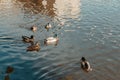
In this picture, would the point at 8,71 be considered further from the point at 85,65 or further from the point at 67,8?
the point at 67,8

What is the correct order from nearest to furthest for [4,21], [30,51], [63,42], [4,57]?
1. [4,57]
2. [30,51]
3. [63,42]
4. [4,21]

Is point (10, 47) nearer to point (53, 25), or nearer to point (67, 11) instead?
point (53, 25)

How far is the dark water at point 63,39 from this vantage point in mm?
21469

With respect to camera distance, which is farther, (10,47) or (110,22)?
(110,22)

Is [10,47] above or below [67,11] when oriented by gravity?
below

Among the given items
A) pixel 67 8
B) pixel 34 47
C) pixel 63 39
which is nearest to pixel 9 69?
pixel 34 47

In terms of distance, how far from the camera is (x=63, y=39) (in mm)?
28422

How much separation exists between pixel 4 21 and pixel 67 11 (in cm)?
1091

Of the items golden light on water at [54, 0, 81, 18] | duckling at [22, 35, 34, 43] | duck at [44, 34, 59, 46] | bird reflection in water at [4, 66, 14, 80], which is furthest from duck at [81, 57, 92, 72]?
golden light on water at [54, 0, 81, 18]

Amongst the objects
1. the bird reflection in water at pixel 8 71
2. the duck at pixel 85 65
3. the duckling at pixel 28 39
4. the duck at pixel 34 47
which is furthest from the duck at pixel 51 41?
the bird reflection in water at pixel 8 71

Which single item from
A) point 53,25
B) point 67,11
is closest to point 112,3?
point 67,11

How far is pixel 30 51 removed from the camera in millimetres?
24953

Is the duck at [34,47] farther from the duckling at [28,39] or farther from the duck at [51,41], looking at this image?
the duck at [51,41]

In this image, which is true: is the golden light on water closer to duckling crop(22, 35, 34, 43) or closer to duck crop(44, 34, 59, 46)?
duck crop(44, 34, 59, 46)
